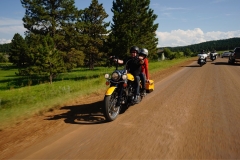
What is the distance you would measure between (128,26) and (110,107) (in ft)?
80.1

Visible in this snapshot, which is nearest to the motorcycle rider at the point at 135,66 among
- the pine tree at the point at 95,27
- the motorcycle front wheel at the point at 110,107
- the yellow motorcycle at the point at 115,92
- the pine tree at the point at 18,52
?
the yellow motorcycle at the point at 115,92

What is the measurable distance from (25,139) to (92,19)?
47596 millimetres

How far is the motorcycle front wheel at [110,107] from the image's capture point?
510 centimetres

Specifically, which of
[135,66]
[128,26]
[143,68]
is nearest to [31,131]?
[135,66]

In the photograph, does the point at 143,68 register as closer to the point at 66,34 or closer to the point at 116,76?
the point at 116,76

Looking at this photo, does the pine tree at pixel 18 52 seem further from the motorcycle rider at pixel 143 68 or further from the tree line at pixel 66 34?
the motorcycle rider at pixel 143 68

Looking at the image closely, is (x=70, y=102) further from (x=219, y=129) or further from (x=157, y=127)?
(x=219, y=129)

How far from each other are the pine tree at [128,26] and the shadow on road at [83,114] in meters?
18.9

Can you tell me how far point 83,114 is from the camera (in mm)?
6121

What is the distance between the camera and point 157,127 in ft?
15.7

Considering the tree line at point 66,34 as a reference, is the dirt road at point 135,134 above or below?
below

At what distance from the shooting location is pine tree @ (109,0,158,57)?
1006 inches

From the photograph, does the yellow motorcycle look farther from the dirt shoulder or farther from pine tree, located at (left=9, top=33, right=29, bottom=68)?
pine tree, located at (left=9, top=33, right=29, bottom=68)

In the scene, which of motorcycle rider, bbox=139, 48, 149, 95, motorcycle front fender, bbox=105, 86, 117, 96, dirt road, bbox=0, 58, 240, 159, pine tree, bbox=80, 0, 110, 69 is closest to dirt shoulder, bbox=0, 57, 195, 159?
dirt road, bbox=0, 58, 240, 159
